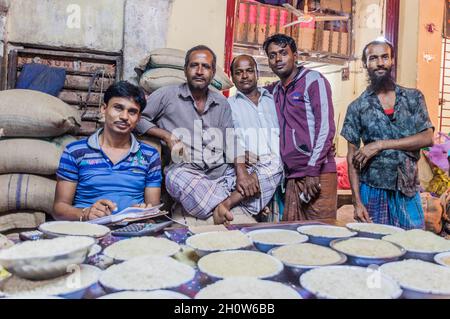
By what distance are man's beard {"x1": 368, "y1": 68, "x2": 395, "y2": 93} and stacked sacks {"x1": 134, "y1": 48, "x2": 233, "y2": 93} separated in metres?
1.20

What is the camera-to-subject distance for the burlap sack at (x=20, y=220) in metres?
2.60

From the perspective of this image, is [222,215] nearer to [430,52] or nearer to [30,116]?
[30,116]

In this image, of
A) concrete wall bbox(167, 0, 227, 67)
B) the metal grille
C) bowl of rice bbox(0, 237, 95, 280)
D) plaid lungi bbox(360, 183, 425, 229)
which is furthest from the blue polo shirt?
the metal grille

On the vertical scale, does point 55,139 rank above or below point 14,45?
below

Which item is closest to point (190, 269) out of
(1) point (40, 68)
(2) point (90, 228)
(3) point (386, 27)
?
(2) point (90, 228)

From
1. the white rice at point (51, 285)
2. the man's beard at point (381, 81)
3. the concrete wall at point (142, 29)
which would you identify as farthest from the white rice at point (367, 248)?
the concrete wall at point (142, 29)

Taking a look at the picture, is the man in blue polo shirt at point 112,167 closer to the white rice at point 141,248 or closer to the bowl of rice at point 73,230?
the bowl of rice at point 73,230

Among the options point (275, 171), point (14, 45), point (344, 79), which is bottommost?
point (275, 171)

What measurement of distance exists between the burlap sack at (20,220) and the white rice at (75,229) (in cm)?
129

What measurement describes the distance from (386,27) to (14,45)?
4.31m

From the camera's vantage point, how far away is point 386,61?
2377mm
